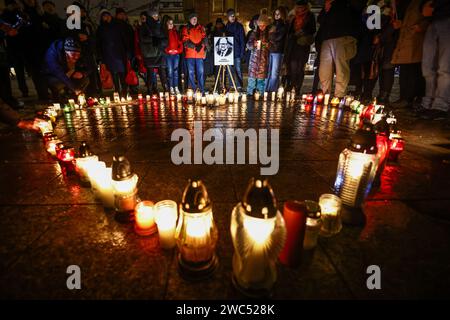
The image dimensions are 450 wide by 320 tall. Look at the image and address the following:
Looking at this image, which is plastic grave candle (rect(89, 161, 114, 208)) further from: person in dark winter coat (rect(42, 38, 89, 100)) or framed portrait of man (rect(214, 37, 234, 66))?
framed portrait of man (rect(214, 37, 234, 66))

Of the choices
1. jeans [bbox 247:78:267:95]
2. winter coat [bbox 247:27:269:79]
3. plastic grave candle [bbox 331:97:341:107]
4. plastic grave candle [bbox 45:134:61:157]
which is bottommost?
plastic grave candle [bbox 45:134:61:157]

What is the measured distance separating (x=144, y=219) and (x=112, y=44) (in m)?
8.02

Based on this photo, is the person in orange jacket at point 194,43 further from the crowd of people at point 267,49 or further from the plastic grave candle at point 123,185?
the plastic grave candle at point 123,185

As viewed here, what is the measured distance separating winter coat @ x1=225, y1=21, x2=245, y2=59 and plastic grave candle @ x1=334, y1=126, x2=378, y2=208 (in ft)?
26.0

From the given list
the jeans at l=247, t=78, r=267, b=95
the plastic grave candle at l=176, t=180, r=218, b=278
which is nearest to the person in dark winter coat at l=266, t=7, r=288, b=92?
the jeans at l=247, t=78, r=267, b=95

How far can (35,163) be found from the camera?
9.50ft

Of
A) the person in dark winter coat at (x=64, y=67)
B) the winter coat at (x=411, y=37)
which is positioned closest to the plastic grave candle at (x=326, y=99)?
the winter coat at (x=411, y=37)

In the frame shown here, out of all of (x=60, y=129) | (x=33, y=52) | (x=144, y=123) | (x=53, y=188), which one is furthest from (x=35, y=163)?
(x=33, y=52)

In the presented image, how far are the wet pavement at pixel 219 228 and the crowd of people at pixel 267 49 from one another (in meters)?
3.04

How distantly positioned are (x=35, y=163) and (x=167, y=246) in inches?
93.1

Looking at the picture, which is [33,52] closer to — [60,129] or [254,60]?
[60,129]

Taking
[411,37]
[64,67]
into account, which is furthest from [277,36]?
[64,67]

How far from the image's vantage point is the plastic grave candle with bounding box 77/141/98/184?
7.16 feet

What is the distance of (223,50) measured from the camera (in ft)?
27.3
